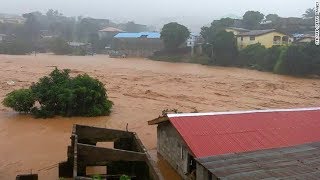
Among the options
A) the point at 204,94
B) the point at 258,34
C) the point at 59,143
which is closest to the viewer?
the point at 59,143

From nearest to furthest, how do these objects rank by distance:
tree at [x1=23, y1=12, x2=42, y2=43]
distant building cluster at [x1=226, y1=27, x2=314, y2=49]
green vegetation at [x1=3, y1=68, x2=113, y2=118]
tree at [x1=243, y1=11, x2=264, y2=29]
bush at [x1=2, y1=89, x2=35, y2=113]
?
green vegetation at [x1=3, y1=68, x2=113, y2=118], bush at [x1=2, y1=89, x2=35, y2=113], distant building cluster at [x1=226, y1=27, x2=314, y2=49], tree at [x1=243, y1=11, x2=264, y2=29], tree at [x1=23, y1=12, x2=42, y2=43]

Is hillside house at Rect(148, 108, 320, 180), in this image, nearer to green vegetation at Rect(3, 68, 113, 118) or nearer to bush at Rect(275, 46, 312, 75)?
green vegetation at Rect(3, 68, 113, 118)

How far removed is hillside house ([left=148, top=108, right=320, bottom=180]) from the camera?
7.69 m

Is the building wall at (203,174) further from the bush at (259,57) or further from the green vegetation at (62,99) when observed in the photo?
the bush at (259,57)

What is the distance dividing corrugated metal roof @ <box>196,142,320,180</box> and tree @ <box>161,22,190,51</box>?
50176 mm

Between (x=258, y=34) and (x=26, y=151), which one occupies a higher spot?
(x=258, y=34)

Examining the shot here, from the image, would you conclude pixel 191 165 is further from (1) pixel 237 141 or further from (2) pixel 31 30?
(2) pixel 31 30

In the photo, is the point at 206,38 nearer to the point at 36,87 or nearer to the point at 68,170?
the point at 36,87

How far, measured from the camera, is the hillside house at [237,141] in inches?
303

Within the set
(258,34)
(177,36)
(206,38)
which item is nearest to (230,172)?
(258,34)

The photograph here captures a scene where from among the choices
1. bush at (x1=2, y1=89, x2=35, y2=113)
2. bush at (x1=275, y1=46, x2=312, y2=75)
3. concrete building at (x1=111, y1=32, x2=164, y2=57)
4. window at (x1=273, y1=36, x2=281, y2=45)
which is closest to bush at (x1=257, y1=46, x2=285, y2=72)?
bush at (x1=275, y1=46, x2=312, y2=75)

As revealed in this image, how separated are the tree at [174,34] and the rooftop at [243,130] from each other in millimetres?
45337

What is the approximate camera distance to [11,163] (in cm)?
1403

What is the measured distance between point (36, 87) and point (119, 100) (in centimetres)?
619
